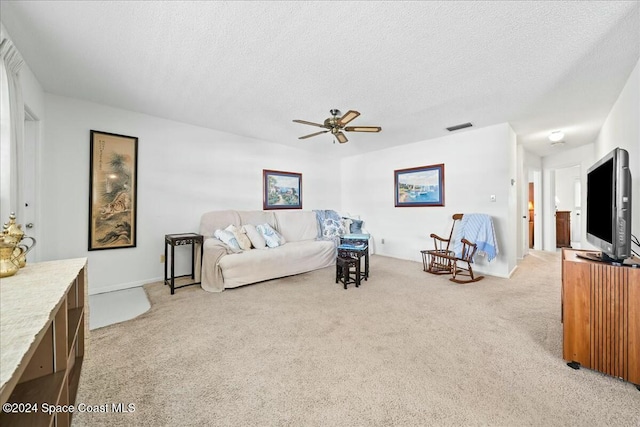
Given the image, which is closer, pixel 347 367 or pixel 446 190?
pixel 347 367

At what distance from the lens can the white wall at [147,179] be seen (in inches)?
121

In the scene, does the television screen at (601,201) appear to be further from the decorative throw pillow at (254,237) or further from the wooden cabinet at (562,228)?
the wooden cabinet at (562,228)

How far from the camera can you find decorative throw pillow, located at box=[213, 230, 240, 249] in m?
3.69

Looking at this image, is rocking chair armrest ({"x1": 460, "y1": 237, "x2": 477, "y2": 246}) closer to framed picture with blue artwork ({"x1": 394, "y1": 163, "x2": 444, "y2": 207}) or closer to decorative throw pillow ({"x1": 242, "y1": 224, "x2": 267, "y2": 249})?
framed picture with blue artwork ({"x1": 394, "y1": 163, "x2": 444, "y2": 207})

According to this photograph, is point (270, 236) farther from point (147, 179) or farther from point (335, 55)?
point (335, 55)

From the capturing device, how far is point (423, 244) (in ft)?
16.4

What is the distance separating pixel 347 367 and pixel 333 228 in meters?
3.59

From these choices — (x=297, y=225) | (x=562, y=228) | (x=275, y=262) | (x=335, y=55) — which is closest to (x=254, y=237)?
(x=275, y=262)

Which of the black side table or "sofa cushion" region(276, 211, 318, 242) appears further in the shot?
"sofa cushion" region(276, 211, 318, 242)

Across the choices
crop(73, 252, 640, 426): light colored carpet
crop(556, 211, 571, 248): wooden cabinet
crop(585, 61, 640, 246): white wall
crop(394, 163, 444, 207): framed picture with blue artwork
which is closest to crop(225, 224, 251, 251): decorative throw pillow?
crop(73, 252, 640, 426): light colored carpet

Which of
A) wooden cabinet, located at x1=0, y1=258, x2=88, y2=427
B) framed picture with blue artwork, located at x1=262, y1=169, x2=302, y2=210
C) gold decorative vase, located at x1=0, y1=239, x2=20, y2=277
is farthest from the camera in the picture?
framed picture with blue artwork, located at x1=262, y1=169, x2=302, y2=210

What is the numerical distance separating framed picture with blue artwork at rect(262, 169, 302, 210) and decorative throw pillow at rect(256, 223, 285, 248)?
0.74 m

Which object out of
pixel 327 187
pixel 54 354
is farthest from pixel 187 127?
pixel 54 354

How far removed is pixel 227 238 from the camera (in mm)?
→ 3732
